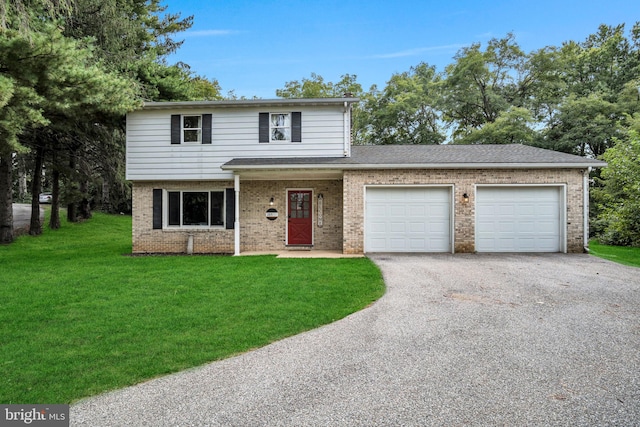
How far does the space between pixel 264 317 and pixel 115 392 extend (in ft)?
7.15

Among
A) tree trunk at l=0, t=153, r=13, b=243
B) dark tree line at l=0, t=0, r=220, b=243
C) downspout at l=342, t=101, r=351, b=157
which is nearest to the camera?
dark tree line at l=0, t=0, r=220, b=243

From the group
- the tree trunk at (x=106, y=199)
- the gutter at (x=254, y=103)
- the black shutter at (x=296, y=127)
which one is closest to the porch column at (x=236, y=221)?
the black shutter at (x=296, y=127)

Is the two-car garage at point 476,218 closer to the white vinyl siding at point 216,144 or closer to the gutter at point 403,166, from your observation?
the gutter at point 403,166

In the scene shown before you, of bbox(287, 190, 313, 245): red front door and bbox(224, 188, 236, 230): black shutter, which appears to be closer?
bbox(224, 188, 236, 230): black shutter

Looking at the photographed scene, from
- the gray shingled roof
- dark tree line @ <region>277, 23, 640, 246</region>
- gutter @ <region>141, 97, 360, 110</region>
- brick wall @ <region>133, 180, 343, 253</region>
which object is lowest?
brick wall @ <region>133, 180, 343, 253</region>

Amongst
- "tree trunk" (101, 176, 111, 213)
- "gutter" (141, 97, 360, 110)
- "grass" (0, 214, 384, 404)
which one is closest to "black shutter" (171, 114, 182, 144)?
"gutter" (141, 97, 360, 110)

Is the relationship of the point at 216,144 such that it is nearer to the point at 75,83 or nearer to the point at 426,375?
the point at 75,83

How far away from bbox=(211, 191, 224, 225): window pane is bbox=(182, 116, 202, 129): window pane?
2.25 metres

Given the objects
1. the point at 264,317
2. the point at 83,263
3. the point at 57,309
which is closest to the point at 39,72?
the point at 83,263

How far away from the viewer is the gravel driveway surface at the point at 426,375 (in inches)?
106

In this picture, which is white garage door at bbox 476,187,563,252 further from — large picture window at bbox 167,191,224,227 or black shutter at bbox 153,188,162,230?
black shutter at bbox 153,188,162,230

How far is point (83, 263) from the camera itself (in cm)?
1020

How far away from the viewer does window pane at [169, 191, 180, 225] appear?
12555 mm

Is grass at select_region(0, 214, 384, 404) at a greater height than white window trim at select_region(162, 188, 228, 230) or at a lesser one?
lesser
